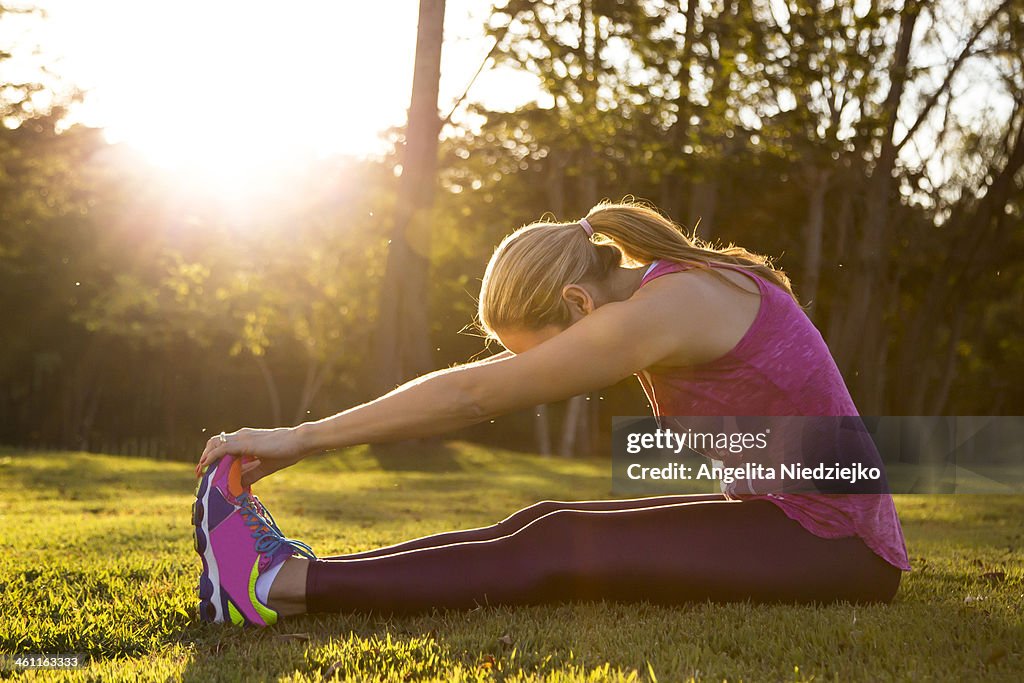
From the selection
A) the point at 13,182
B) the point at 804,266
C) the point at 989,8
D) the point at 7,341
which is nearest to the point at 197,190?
the point at 7,341

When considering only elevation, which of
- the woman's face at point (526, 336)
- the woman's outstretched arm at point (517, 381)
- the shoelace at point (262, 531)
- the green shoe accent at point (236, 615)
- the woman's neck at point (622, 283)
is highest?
the woman's neck at point (622, 283)

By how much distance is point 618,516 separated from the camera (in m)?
3.25

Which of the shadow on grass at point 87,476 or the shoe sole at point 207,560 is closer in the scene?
the shoe sole at point 207,560

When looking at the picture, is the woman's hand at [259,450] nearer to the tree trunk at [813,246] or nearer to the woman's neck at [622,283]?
the woman's neck at [622,283]

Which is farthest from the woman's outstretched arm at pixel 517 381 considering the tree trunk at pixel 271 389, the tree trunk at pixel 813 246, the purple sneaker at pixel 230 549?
the tree trunk at pixel 271 389

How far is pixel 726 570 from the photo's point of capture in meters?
3.27

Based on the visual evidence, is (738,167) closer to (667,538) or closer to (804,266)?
(804,266)

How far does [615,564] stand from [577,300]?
858mm

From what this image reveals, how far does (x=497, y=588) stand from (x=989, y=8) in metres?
15.2

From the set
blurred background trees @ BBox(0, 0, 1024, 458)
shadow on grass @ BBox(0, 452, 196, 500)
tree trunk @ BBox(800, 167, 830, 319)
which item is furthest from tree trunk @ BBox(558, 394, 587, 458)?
shadow on grass @ BBox(0, 452, 196, 500)

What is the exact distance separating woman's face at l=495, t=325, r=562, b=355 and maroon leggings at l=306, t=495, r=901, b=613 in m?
0.55

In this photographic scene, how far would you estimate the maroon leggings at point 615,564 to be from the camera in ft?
10.6

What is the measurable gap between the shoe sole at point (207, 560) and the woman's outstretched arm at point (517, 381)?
0.35m

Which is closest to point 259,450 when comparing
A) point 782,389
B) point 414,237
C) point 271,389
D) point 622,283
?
point 622,283
